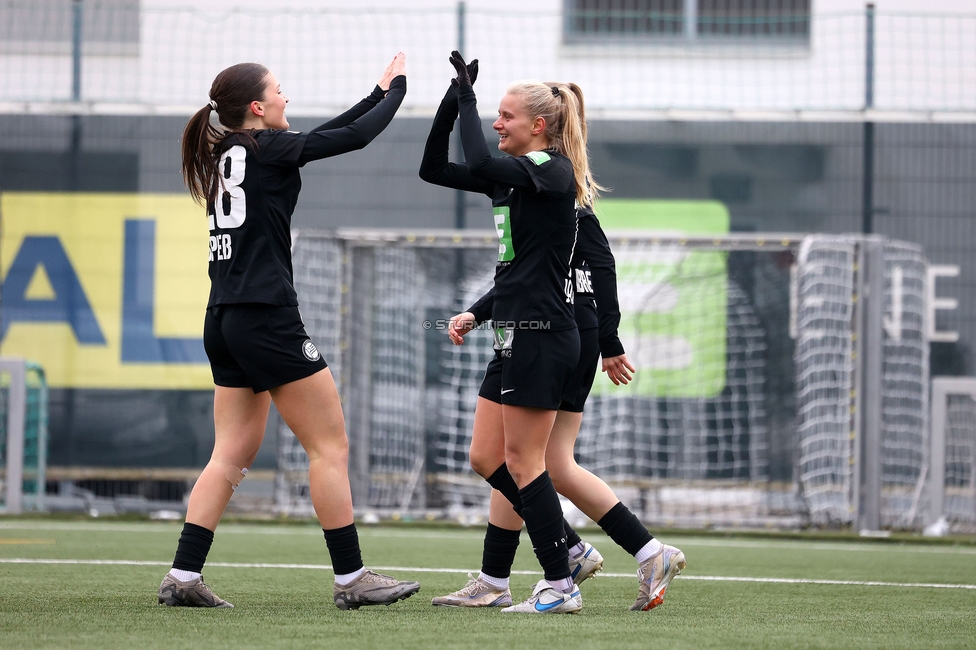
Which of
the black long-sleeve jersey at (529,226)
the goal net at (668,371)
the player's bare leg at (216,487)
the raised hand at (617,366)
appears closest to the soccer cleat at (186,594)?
the player's bare leg at (216,487)

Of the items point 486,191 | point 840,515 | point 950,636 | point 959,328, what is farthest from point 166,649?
point 959,328

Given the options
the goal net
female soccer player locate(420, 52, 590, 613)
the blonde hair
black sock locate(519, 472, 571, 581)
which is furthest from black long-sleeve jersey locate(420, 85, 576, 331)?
the goal net

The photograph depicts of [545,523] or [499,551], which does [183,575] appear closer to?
[499,551]

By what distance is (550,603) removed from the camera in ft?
12.2

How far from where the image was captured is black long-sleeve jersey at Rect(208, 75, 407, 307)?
12.1 feet

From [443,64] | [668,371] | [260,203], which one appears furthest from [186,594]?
[443,64]

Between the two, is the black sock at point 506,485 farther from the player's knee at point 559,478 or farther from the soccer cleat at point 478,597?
the soccer cleat at point 478,597

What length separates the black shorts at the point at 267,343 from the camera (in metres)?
3.68

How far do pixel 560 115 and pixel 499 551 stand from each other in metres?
1.47

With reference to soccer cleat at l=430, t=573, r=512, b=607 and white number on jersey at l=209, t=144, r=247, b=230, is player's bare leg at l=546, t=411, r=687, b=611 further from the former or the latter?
white number on jersey at l=209, t=144, r=247, b=230

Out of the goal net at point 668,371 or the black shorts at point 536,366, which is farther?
the goal net at point 668,371

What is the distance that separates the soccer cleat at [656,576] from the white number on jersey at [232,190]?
1.71 metres

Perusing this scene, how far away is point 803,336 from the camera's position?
8750 mm

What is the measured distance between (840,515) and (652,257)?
2.30m
